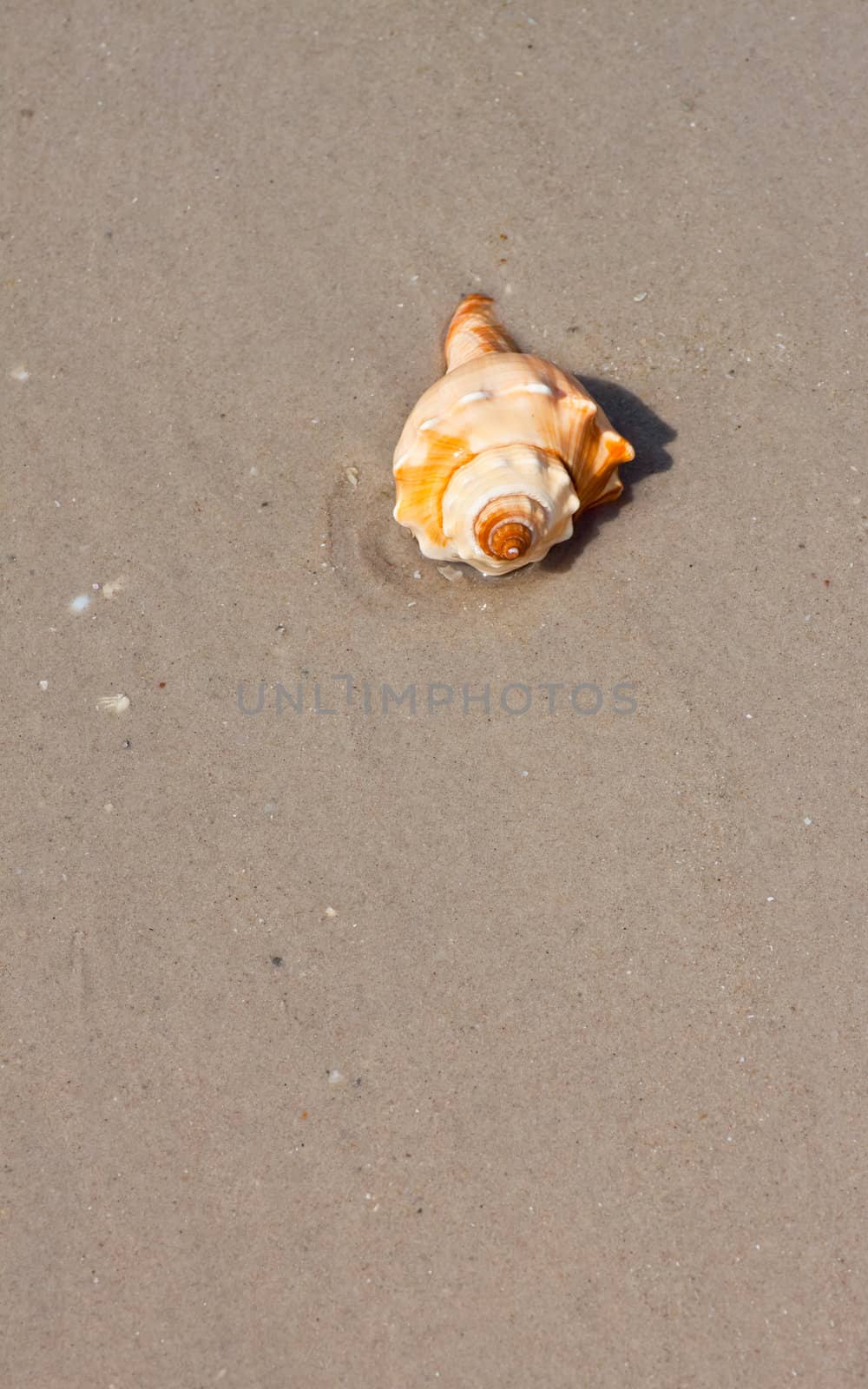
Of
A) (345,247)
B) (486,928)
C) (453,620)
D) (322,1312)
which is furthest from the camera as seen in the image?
(345,247)

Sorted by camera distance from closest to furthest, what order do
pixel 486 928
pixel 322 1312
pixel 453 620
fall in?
pixel 322 1312
pixel 486 928
pixel 453 620

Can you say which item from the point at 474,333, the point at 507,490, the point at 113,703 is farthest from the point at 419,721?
the point at 474,333

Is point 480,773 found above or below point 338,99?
below

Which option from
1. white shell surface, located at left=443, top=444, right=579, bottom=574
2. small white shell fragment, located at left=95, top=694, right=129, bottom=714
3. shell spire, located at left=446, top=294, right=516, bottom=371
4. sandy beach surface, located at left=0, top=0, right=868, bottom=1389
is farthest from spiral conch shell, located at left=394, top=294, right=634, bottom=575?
small white shell fragment, located at left=95, top=694, right=129, bottom=714

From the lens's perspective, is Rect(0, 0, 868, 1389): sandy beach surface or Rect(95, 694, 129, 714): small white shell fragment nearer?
Rect(0, 0, 868, 1389): sandy beach surface

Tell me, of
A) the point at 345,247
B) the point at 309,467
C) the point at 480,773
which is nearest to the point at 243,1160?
the point at 480,773

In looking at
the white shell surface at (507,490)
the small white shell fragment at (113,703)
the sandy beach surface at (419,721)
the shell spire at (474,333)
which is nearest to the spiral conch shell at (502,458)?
the white shell surface at (507,490)

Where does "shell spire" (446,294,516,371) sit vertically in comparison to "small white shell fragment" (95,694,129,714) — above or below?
above

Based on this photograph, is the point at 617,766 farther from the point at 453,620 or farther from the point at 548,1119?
the point at 548,1119

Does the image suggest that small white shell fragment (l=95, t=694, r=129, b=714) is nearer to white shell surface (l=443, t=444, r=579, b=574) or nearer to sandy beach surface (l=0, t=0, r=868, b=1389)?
sandy beach surface (l=0, t=0, r=868, b=1389)
